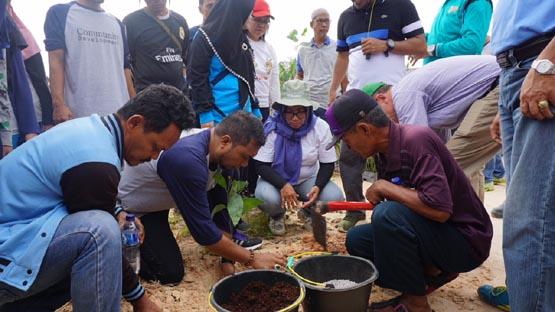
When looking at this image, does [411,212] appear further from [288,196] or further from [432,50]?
[432,50]

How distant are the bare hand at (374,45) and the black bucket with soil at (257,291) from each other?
6.21 ft

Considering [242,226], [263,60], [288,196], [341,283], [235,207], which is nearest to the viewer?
[341,283]

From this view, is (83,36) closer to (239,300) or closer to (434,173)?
(239,300)

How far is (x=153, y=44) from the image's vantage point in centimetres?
340

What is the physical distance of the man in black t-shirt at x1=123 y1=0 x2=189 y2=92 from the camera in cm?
339

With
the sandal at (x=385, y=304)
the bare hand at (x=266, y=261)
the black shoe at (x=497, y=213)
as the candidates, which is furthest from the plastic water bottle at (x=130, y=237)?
the black shoe at (x=497, y=213)

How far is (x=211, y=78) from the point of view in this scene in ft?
10.2

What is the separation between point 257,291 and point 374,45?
2.01 meters

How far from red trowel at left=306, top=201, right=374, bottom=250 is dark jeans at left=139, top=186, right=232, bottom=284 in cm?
58

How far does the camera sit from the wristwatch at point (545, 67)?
130 cm

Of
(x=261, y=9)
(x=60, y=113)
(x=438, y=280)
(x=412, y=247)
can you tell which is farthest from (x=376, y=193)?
(x=261, y=9)

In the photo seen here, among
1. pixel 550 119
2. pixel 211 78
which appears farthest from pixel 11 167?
pixel 550 119

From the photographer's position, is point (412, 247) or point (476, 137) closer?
point (412, 247)

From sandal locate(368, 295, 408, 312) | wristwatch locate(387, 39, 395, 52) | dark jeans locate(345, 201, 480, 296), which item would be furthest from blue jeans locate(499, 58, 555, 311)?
wristwatch locate(387, 39, 395, 52)
